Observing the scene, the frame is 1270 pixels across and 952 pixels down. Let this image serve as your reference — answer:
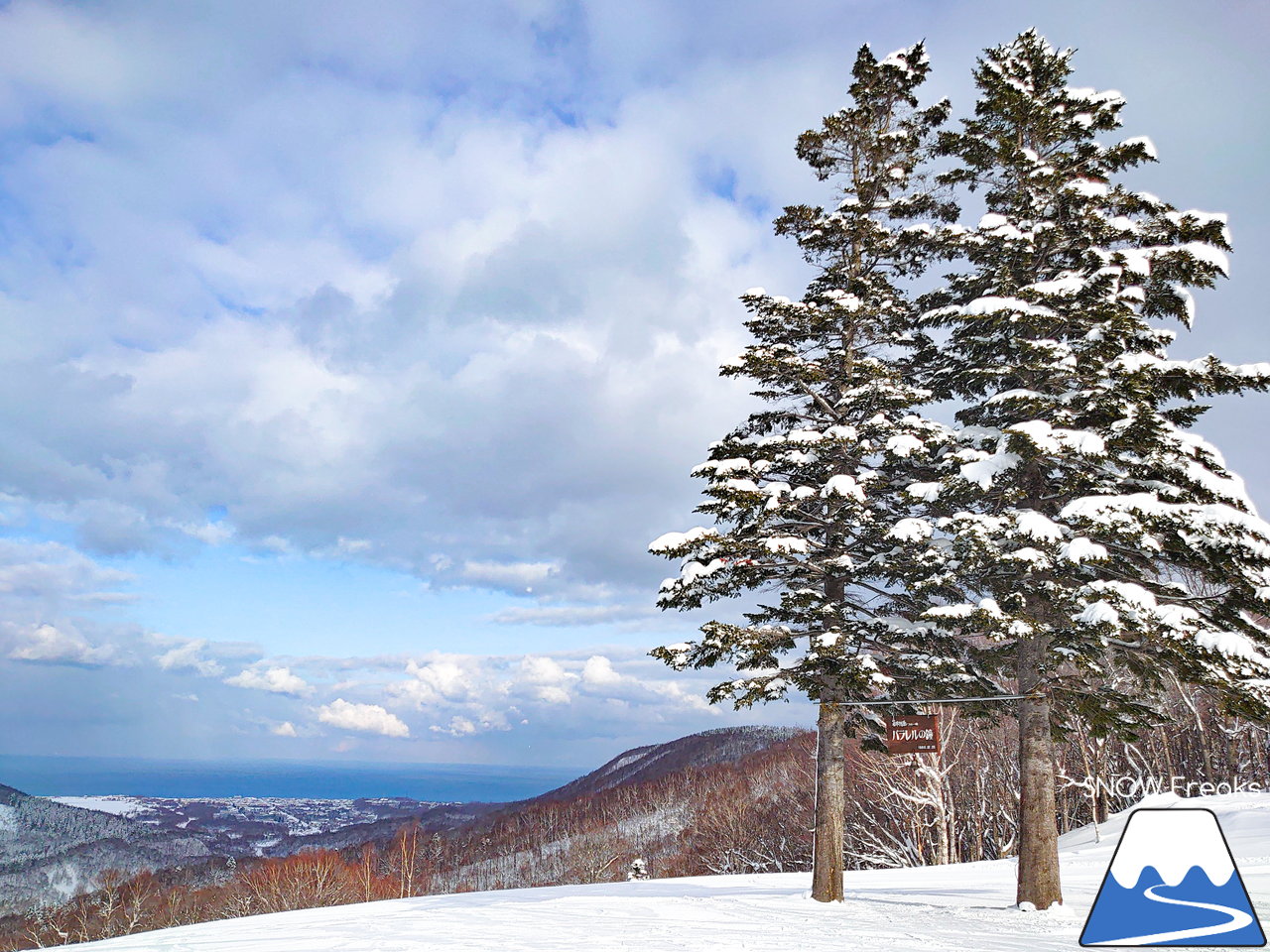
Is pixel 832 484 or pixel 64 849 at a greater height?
pixel 832 484

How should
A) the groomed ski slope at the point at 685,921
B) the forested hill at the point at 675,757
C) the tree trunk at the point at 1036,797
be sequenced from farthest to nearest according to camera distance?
1. the forested hill at the point at 675,757
2. the tree trunk at the point at 1036,797
3. the groomed ski slope at the point at 685,921

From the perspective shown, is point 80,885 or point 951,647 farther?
point 80,885

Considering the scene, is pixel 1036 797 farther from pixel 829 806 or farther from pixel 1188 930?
pixel 1188 930

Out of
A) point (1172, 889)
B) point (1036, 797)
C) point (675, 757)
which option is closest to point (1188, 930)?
point (1172, 889)

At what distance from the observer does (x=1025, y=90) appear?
15172 mm

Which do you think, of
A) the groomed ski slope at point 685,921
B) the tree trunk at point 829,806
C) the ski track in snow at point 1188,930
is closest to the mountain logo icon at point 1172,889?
the ski track in snow at point 1188,930

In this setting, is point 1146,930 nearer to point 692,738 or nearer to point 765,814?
point 765,814

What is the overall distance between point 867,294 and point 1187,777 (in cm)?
3497

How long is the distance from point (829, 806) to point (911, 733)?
197 cm

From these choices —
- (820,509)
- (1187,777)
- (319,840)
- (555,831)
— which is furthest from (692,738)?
(820,509)

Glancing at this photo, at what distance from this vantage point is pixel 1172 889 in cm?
698

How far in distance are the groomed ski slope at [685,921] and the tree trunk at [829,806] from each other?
15.0 inches

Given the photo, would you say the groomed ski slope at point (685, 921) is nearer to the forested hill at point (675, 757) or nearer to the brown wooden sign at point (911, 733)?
the brown wooden sign at point (911, 733)

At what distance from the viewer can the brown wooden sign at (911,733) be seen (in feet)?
46.3
